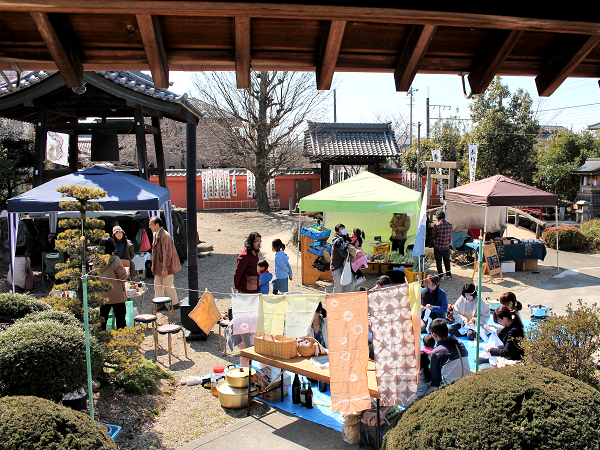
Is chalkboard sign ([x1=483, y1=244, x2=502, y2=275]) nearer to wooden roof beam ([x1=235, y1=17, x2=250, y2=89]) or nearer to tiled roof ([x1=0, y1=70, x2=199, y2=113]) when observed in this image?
tiled roof ([x1=0, y1=70, x2=199, y2=113])

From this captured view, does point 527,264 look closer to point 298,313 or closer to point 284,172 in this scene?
point 298,313

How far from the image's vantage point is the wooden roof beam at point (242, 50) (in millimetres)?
2912

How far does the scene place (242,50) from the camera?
3160mm

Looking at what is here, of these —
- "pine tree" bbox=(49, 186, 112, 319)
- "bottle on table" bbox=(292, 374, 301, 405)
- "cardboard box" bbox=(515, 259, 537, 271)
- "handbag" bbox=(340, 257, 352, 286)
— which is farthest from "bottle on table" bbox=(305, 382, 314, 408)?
"cardboard box" bbox=(515, 259, 537, 271)

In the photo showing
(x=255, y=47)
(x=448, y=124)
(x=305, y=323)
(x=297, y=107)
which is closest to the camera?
(x=255, y=47)

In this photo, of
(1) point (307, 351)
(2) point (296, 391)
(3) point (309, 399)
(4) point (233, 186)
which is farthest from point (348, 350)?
(4) point (233, 186)

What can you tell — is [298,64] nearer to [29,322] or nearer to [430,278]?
[29,322]

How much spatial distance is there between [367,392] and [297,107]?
1983cm

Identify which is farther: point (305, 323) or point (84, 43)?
point (305, 323)

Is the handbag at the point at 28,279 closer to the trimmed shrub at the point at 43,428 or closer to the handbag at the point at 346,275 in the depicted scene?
the handbag at the point at 346,275

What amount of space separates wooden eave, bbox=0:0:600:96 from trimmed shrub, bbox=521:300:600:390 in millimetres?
2304

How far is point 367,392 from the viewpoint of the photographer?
4586 millimetres

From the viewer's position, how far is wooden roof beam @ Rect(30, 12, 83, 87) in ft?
9.30

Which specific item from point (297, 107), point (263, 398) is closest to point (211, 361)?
point (263, 398)
